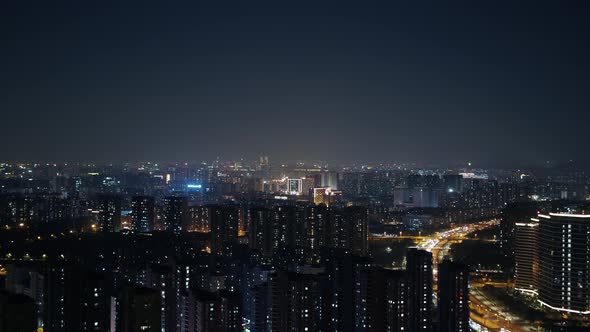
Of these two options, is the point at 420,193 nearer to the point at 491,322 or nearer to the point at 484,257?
the point at 484,257

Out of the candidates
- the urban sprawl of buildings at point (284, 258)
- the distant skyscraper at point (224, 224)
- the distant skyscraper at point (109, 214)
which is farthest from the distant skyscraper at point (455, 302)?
the distant skyscraper at point (109, 214)

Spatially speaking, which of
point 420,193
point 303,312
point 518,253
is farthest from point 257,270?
point 420,193

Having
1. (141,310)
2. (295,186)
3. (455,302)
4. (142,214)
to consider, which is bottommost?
(455,302)

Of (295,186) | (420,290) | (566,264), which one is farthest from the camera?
(295,186)

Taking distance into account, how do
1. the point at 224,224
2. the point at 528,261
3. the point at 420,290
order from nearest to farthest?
1. the point at 420,290
2. the point at 528,261
3. the point at 224,224

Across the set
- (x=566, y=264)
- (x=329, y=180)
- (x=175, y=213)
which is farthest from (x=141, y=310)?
(x=329, y=180)

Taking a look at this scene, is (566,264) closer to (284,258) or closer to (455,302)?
(455,302)
